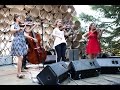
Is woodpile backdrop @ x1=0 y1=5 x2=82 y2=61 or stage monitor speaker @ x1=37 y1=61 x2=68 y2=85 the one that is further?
woodpile backdrop @ x1=0 y1=5 x2=82 y2=61

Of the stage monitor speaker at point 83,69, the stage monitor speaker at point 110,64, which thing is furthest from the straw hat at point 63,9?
the stage monitor speaker at point 83,69

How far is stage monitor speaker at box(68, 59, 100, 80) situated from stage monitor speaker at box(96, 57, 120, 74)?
19cm

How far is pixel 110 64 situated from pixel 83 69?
68 centimetres

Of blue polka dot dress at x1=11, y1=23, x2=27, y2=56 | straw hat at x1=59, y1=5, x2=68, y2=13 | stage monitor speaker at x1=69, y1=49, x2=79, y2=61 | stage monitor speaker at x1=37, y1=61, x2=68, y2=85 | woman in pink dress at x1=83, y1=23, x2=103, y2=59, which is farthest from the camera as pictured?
straw hat at x1=59, y1=5, x2=68, y2=13

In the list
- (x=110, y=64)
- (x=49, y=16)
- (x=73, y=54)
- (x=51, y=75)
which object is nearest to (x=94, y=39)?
(x=110, y=64)

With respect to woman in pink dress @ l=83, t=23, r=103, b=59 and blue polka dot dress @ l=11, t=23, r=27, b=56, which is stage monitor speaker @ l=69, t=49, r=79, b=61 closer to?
woman in pink dress @ l=83, t=23, r=103, b=59

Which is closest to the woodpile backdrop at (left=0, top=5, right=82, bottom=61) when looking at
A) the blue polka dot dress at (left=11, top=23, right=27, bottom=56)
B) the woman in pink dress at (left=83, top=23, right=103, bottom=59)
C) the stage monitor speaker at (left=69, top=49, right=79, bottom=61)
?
the stage monitor speaker at (left=69, top=49, right=79, bottom=61)

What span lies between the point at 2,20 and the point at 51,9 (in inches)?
41.7

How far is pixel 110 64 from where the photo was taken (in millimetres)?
4750

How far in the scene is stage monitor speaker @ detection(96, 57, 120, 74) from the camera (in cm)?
473

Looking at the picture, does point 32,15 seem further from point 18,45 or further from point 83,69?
point 83,69

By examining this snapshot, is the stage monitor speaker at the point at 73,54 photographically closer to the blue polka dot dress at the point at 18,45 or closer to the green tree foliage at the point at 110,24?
the green tree foliage at the point at 110,24

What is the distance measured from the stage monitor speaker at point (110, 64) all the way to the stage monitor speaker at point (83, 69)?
192 millimetres
